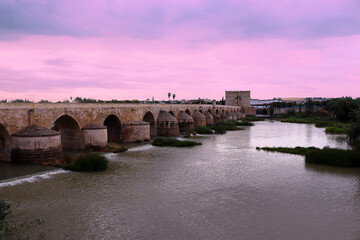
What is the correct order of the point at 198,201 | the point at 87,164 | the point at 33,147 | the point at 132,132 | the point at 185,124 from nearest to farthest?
the point at 198,201 → the point at 87,164 → the point at 33,147 → the point at 132,132 → the point at 185,124

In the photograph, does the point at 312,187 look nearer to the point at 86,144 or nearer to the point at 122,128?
the point at 86,144

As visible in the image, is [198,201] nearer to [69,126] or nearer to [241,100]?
[69,126]

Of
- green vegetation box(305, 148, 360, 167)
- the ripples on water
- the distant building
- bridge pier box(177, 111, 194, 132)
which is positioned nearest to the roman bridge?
bridge pier box(177, 111, 194, 132)

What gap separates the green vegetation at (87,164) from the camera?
11498 millimetres

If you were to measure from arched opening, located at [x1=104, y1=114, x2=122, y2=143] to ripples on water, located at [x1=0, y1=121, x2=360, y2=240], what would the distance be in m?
7.72

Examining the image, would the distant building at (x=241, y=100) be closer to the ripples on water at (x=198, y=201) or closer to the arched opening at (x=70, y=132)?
the arched opening at (x=70, y=132)

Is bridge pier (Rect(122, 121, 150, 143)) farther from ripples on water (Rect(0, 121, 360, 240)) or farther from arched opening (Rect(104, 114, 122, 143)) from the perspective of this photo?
ripples on water (Rect(0, 121, 360, 240))

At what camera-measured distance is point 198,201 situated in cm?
816

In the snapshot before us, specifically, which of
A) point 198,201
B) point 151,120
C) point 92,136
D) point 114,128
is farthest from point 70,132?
point 198,201

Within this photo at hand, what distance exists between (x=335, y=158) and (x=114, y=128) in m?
14.2

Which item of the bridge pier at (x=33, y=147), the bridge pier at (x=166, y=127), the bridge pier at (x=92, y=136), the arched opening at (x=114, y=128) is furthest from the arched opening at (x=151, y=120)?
the bridge pier at (x=33, y=147)

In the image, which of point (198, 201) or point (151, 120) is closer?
point (198, 201)

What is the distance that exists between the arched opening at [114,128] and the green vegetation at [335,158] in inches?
491

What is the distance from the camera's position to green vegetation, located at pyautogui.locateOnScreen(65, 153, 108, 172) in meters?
11.5
